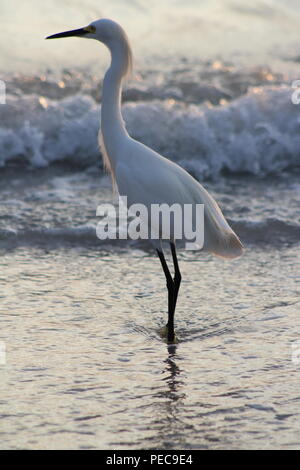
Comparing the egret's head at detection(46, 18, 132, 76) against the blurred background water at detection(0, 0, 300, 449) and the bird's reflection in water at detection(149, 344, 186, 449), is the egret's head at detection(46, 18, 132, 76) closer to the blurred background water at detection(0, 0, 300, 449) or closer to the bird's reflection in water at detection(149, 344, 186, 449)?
the blurred background water at detection(0, 0, 300, 449)

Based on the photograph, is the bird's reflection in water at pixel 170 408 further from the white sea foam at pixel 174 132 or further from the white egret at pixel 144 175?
the white sea foam at pixel 174 132

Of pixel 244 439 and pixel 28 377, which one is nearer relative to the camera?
pixel 244 439

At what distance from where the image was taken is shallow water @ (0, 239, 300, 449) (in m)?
2.85

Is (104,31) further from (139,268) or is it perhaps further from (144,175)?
(139,268)

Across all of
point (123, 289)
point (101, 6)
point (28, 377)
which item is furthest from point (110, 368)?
point (101, 6)

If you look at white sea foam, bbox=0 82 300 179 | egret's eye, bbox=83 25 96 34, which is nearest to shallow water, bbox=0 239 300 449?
egret's eye, bbox=83 25 96 34

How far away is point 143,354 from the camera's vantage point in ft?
11.8

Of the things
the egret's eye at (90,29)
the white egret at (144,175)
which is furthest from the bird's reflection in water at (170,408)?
the egret's eye at (90,29)

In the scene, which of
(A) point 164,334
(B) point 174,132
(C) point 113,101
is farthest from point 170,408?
(B) point 174,132

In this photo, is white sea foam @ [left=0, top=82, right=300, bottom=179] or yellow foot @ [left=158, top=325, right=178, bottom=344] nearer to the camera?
yellow foot @ [left=158, top=325, right=178, bottom=344]

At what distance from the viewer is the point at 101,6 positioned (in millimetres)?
12250

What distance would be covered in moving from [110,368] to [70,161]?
4791 millimetres

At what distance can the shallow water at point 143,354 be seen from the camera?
9.35ft

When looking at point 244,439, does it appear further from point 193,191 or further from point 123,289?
point 123,289
